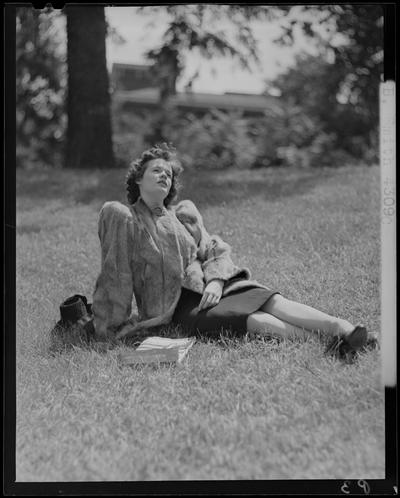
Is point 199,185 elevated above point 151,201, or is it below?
above

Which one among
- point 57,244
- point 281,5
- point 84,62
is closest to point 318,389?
point 281,5

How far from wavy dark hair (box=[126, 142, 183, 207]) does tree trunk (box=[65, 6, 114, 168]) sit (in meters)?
2.02

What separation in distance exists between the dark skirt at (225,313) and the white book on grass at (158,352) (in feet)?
0.46

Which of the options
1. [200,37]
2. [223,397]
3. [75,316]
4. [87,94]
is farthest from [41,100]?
[223,397]

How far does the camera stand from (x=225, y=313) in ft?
11.1

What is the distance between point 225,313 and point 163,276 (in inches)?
17.1

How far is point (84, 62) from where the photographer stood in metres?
6.45

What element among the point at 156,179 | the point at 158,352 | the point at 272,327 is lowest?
the point at 158,352

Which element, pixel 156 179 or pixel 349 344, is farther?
pixel 156 179

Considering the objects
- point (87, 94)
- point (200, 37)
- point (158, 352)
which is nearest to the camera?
point (158, 352)

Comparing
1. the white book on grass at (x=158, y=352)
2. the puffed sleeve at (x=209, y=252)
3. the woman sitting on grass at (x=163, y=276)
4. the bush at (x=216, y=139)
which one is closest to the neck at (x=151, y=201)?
the woman sitting on grass at (x=163, y=276)

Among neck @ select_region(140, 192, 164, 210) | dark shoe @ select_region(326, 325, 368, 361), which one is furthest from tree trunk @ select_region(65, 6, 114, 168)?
dark shoe @ select_region(326, 325, 368, 361)

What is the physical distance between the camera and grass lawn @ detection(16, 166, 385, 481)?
259cm

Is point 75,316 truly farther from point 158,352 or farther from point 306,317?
point 306,317
